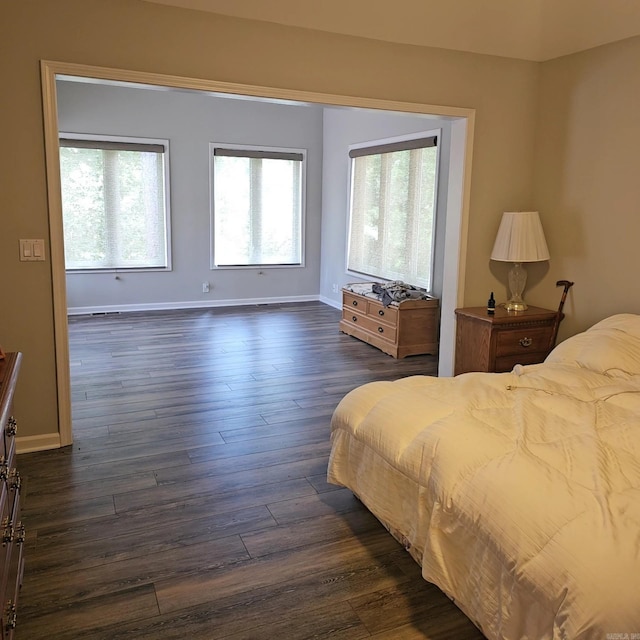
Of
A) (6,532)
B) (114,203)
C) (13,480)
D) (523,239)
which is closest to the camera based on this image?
(6,532)

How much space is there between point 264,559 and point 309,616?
1.29 ft

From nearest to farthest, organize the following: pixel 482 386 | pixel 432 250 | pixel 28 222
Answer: pixel 482 386
pixel 28 222
pixel 432 250

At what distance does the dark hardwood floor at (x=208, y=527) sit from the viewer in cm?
213

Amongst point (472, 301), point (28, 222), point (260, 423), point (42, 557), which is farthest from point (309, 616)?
point (472, 301)

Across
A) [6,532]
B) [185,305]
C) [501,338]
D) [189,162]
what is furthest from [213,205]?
[6,532]

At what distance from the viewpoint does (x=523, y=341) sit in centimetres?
427

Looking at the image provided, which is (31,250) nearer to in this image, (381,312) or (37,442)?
(37,442)

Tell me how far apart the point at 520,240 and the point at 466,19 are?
1.53 meters

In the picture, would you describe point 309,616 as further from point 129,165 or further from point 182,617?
point 129,165

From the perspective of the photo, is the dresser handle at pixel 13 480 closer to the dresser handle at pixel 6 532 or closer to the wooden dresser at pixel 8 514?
the wooden dresser at pixel 8 514

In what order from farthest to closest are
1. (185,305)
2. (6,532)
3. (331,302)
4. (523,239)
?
(331,302)
(185,305)
(523,239)
(6,532)

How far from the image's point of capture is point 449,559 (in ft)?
6.73

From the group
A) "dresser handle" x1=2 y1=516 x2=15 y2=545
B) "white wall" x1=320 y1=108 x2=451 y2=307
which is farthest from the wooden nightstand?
"dresser handle" x1=2 y1=516 x2=15 y2=545

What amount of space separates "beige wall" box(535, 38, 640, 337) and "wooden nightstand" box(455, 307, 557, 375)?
0.66ft
